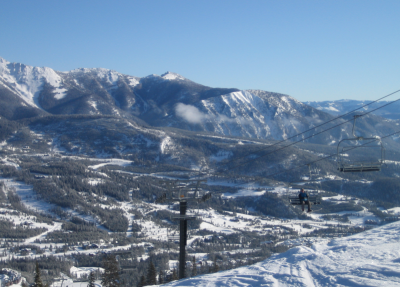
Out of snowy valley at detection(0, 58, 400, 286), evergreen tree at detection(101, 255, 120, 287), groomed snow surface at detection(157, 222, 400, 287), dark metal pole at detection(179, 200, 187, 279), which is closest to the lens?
groomed snow surface at detection(157, 222, 400, 287)

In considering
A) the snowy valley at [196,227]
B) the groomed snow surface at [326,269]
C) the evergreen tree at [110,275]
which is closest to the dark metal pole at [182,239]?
the snowy valley at [196,227]

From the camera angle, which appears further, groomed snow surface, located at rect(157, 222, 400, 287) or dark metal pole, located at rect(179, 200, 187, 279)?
dark metal pole, located at rect(179, 200, 187, 279)

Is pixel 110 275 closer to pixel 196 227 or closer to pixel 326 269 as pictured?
pixel 326 269

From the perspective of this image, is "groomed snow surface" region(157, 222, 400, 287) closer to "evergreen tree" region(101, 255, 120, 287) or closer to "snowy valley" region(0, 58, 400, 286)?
"snowy valley" region(0, 58, 400, 286)

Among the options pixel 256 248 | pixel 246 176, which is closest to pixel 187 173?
pixel 246 176

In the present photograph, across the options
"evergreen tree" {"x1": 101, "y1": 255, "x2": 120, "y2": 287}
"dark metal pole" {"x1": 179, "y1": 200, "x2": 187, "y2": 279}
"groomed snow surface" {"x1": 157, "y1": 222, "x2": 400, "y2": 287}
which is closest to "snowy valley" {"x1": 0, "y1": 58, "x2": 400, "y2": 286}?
"groomed snow surface" {"x1": 157, "y1": 222, "x2": 400, "y2": 287}

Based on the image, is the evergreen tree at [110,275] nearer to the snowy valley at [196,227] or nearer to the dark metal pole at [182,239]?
the snowy valley at [196,227]

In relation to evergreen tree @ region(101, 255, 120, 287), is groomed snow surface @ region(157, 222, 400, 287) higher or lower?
higher

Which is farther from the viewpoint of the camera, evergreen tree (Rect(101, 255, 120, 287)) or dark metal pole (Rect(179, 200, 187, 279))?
evergreen tree (Rect(101, 255, 120, 287))

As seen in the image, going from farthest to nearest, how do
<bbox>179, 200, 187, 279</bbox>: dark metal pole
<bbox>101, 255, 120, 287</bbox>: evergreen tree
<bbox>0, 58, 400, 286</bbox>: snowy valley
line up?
<bbox>101, 255, 120, 287</bbox>: evergreen tree → <bbox>179, 200, 187, 279</bbox>: dark metal pole → <bbox>0, 58, 400, 286</bbox>: snowy valley
